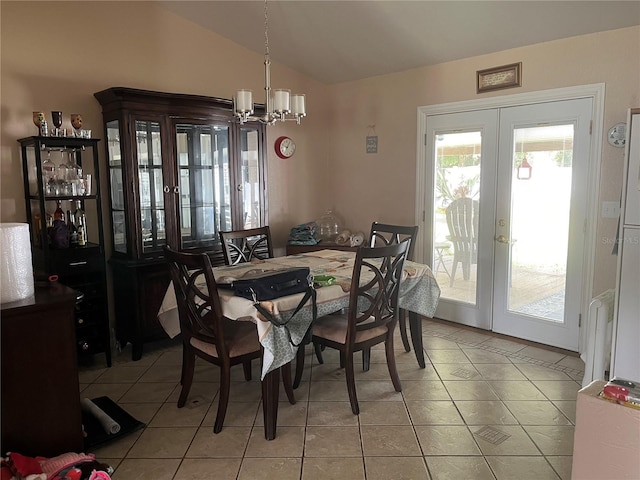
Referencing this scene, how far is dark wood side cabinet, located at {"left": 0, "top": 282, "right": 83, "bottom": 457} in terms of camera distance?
1.90 m

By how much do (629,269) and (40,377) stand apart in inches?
119

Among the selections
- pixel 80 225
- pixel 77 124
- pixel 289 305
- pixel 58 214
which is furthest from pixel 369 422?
pixel 77 124

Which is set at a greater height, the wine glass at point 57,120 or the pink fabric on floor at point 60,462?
the wine glass at point 57,120

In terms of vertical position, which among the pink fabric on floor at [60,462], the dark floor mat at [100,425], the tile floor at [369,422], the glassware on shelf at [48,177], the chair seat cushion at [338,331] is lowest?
the tile floor at [369,422]

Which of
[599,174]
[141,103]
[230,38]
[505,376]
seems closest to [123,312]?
[141,103]

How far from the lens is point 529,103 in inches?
144

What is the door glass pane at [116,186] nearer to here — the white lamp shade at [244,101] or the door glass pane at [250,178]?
the door glass pane at [250,178]

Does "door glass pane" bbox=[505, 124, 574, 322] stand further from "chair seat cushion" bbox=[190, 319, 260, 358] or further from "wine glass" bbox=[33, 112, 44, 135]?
"wine glass" bbox=[33, 112, 44, 135]

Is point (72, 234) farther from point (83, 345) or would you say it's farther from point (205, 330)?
point (205, 330)

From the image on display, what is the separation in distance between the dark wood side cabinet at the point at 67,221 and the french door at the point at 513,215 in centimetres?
283

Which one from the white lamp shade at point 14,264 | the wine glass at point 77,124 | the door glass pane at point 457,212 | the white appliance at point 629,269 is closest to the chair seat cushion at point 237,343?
the white lamp shade at point 14,264

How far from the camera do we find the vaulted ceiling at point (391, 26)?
3.18m

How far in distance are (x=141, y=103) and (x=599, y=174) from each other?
329 cm

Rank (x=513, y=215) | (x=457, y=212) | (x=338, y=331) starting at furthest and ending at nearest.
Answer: (x=457, y=212), (x=513, y=215), (x=338, y=331)
